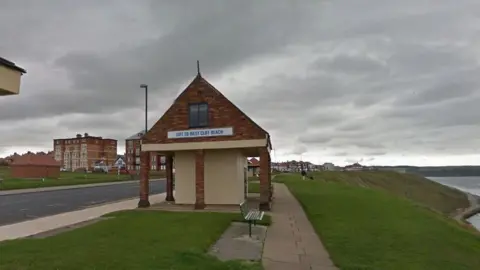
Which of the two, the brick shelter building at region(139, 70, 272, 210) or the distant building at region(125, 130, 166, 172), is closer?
the brick shelter building at region(139, 70, 272, 210)

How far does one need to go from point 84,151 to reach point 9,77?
129m

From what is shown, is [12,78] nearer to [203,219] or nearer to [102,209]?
[203,219]

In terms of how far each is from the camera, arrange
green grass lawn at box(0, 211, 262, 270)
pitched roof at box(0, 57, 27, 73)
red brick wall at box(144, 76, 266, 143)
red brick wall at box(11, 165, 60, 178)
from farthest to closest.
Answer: red brick wall at box(11, 165, 60, 178) → red brick wall at box(144, 76, 266, 143) → green grass lawn at box(0, 211, 262, 270) → pitched roof at box(0, 57, 27, 73)

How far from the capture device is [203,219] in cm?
1436

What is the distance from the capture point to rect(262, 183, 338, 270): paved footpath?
8258 mm

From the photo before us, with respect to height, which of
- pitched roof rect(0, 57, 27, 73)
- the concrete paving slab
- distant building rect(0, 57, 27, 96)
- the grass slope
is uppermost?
pitched roof rect(0, 57, 27, 73)

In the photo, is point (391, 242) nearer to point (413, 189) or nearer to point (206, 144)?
point (206, 144)

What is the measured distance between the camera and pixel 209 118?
19.1 meters

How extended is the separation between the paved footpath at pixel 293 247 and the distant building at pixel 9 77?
5.21 meters

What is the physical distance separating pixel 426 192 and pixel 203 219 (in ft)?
249

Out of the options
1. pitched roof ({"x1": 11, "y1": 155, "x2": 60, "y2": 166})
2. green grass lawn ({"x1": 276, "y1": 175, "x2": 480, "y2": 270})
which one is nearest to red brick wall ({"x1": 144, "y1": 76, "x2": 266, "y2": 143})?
green grass lawn ({"x1": 276, "y1": 175, "x2": 480, "y2": 270})

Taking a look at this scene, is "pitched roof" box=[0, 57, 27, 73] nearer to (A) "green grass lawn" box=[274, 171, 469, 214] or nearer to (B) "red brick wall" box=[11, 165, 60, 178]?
(B) "red brick wall" box=[11, 165, 60, 178]

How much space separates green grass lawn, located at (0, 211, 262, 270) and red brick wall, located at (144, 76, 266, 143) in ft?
20.9

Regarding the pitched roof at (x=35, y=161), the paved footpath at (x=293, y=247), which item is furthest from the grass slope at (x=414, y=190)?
the paved footpath at (x=293, y=247)
